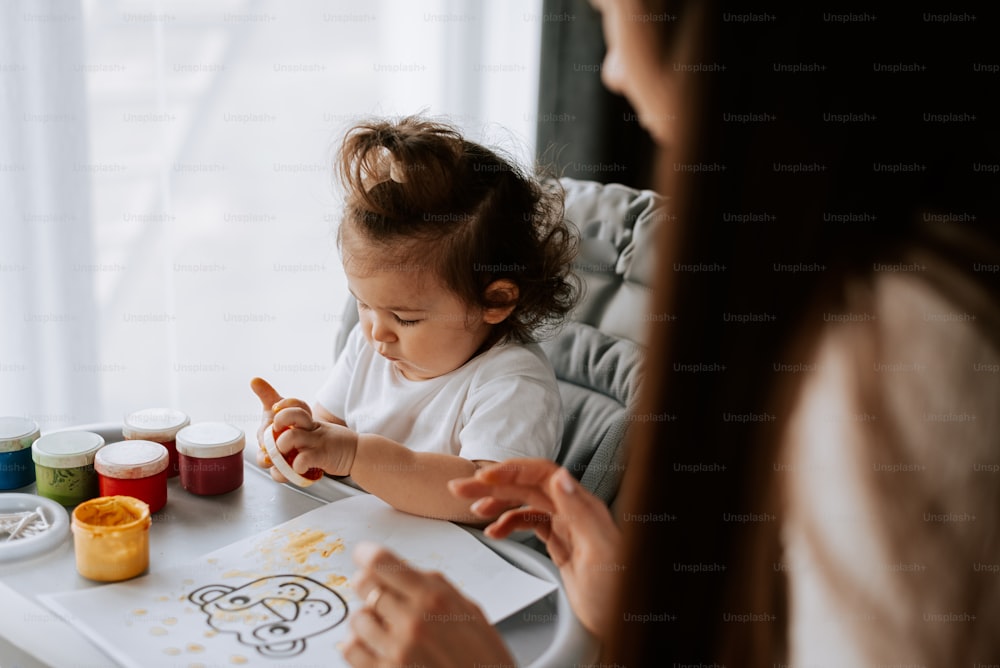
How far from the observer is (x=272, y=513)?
43.7 inches

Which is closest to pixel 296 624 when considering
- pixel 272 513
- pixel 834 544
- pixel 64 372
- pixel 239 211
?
pixel 272 513

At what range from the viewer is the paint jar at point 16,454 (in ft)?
3.63

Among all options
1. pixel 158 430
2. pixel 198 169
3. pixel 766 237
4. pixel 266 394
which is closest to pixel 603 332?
pixel 266 394

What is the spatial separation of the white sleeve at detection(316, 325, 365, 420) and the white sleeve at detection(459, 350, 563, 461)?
0.81 feet

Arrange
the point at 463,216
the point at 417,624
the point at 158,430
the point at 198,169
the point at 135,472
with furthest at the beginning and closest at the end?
the point at 198,169 < the point at 463,216 < the point at 158,430 < the point at 135,472 < the point at 417,624

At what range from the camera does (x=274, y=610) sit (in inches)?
35.0

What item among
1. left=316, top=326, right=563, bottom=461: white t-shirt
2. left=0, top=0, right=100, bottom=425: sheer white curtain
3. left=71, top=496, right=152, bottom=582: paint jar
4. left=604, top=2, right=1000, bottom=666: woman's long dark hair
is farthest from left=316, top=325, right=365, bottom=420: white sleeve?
left=604, top=2, right=1000, bottom=666: woman's long dark hair

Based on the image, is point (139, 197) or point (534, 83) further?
point (534, 83)

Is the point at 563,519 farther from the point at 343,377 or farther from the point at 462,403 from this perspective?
the point at 343,377

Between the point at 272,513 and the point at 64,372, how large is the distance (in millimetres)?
1011

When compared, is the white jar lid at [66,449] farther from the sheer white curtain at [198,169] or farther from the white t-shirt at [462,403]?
the sheer white curtain at [198,169]

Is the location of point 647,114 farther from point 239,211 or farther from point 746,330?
point 239,211

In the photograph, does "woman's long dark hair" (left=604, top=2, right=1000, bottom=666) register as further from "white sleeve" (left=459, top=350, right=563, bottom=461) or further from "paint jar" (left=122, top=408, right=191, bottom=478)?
"paint jar" (left=122, top=408, right=191, bottom=478)

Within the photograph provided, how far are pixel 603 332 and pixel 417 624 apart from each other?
761mm
